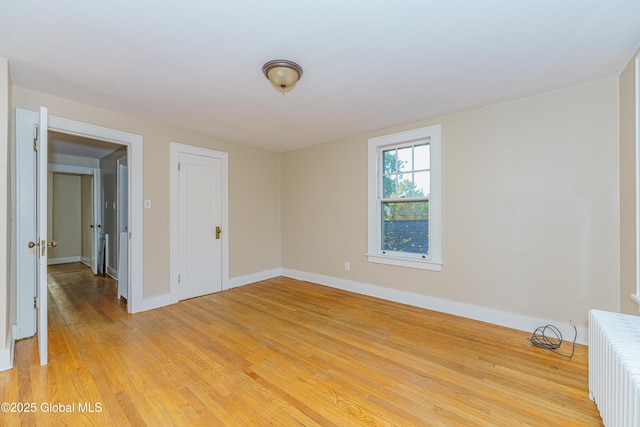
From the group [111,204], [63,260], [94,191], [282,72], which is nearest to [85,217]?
[63,260]

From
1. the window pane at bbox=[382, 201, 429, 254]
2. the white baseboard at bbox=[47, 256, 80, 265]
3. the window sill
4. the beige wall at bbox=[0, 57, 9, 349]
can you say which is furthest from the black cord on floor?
the white baseboard at bbox=[47, 256, 80, 265]

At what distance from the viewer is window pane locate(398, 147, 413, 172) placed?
12.3 ft

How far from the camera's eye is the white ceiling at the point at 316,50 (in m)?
1.60

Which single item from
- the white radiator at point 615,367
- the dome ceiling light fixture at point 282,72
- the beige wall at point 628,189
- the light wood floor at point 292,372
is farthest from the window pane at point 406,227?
the dome ceiling light fixture at point 282,72

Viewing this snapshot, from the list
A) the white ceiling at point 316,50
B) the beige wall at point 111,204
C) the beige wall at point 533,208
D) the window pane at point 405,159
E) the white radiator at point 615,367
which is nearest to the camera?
the white radiator at point 615,367

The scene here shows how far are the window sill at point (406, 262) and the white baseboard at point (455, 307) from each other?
0.36m

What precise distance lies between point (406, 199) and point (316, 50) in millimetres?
2341

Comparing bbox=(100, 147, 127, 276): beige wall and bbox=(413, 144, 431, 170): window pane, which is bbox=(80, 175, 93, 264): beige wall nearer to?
bbox=(100, 147, 127, 276): beige wall

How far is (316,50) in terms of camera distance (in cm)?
198

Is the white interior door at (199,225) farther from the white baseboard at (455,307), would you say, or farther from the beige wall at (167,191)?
the white baseboard at (455,307)

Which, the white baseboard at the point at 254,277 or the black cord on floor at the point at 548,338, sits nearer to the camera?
the black cord on floor at the point at 548,338

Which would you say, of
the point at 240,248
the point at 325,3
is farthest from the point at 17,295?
the point at 325,3

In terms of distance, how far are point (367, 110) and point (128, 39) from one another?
7.38ft

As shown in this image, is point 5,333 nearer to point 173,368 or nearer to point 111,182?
point 173,368
